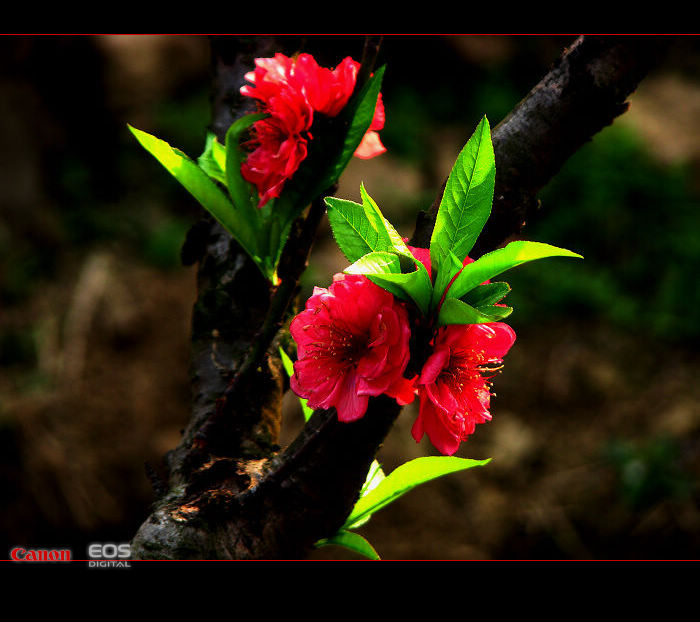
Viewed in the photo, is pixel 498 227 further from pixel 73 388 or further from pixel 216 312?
pixel 73 388

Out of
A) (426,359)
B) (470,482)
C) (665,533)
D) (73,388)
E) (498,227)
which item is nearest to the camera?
(426,359)

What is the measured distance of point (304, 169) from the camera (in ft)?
2.78

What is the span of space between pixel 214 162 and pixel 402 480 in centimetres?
54

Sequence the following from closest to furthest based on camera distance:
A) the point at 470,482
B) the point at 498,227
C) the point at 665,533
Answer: the point at 498,227, the point at 665,533, the point at 470,482

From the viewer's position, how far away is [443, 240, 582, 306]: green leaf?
65 centimetres

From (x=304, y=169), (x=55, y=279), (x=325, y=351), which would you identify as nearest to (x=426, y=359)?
(x=325, y=351)

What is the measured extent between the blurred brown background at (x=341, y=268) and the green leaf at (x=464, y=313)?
198 centimetres

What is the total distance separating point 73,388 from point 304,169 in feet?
7.63

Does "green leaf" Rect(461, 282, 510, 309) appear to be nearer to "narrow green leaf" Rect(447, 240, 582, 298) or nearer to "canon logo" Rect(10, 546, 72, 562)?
"narrow green leaf" Rect(447, 240, 582, 298)

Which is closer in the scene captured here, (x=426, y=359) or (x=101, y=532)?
(x=426, y=359)

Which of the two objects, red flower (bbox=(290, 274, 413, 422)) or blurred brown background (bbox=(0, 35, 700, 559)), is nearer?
red flower (bbox=(290, 274, 413, 422))

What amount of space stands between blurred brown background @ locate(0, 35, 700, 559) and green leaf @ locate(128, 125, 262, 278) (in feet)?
5.99

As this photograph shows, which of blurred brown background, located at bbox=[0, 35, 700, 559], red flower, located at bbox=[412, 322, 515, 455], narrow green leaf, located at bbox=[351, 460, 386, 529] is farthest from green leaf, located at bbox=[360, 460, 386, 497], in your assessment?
blurred brown background, located at bbox=[0, 35, 700, 559]

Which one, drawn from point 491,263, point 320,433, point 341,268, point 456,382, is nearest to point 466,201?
point 491,263
